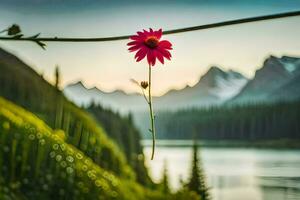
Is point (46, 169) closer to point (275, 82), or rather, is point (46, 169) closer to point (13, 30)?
point (13, 30)

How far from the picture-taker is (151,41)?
2.18 meters

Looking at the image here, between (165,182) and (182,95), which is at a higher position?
(182,95)

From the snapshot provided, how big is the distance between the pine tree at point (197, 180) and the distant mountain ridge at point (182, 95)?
0.45ft

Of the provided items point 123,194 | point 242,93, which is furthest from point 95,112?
point 242,93

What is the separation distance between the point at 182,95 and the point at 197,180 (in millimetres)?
217

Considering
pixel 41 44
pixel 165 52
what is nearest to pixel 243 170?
pixel 165 52

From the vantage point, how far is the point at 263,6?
2318 mm

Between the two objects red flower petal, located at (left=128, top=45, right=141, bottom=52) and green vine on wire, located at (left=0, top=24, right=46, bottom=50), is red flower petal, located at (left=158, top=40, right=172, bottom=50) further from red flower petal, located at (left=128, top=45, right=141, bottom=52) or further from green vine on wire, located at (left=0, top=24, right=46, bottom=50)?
green vine on wire, located at (left=0, top=24, right=46, bottom=50)

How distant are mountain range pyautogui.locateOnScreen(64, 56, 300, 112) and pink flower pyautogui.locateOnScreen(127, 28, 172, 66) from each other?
0.41 ft

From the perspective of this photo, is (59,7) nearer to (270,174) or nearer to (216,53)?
(216,53)

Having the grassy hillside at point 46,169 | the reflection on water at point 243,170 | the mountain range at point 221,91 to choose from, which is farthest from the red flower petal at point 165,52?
the grassy hillside at point 46,169

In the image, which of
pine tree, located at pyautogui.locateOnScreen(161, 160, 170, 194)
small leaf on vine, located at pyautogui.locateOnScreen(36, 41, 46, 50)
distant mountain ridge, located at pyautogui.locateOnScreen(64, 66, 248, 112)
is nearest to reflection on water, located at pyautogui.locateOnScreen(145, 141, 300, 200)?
pine tree, located at pyautogui.locateOnScreen(161, 160, 170, 194)

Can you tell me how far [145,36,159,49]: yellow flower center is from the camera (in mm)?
2178

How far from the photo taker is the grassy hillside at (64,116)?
7.72 feet
